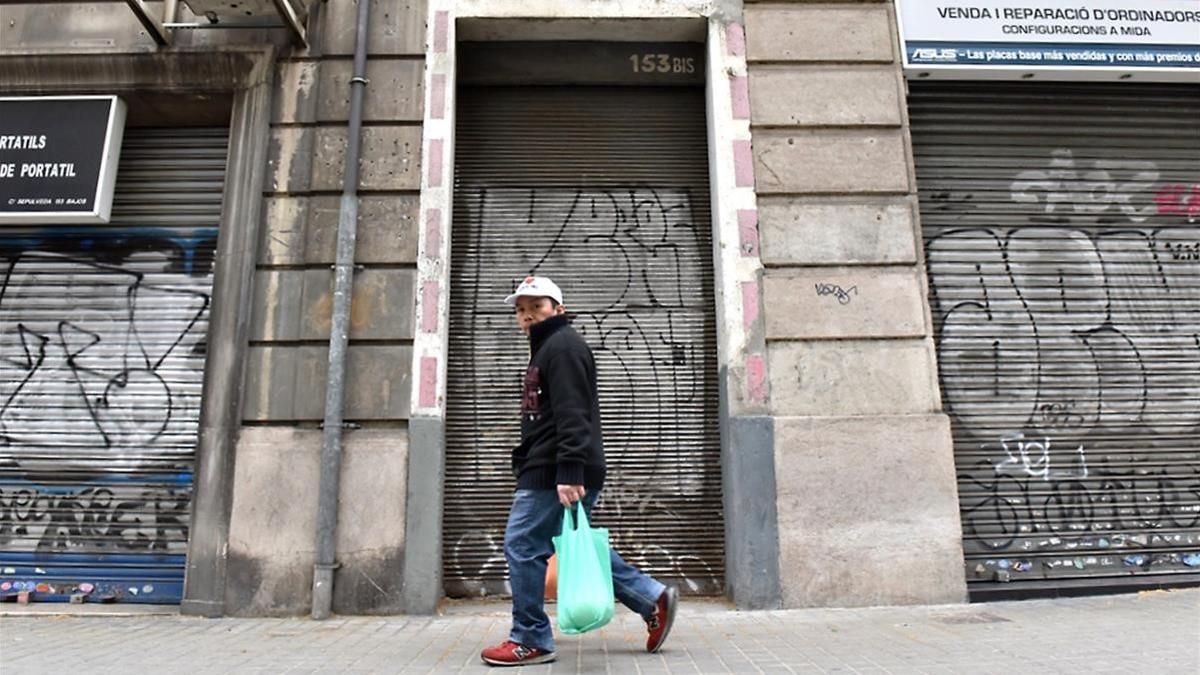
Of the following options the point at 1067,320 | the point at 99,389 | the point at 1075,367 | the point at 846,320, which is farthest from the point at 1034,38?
the point at 99,389

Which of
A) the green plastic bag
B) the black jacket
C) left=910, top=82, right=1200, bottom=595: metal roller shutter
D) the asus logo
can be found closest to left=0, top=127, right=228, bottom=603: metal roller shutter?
the black jacket

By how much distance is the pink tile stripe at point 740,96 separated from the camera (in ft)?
20.2

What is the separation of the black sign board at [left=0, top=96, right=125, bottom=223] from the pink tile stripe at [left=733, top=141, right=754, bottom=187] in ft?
17.4

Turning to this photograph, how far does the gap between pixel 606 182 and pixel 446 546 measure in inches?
136

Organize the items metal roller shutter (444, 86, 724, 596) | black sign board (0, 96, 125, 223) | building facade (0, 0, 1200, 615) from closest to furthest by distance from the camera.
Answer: building facade (0, 0, 1200, 615) < metal roller shutter (444, 86, 724, 596) < black sign board (0, 96, 125, 223)

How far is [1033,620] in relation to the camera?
4738 millimetres

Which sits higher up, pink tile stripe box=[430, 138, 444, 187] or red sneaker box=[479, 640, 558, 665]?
pink tile stripe box=[430, 138, 444, 187]

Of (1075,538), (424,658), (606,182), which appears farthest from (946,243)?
(424,658)

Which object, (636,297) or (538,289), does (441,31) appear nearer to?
(636,297)

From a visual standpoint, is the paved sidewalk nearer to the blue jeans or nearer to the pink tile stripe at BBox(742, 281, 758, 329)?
the blue jeans

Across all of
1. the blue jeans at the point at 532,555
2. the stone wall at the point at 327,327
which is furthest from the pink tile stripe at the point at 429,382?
the blue jeans at the point at 532,555

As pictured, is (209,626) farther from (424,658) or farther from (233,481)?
(424,658)

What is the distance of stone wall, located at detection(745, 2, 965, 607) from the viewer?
5340mm

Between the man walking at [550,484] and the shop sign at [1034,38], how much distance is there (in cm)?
464
